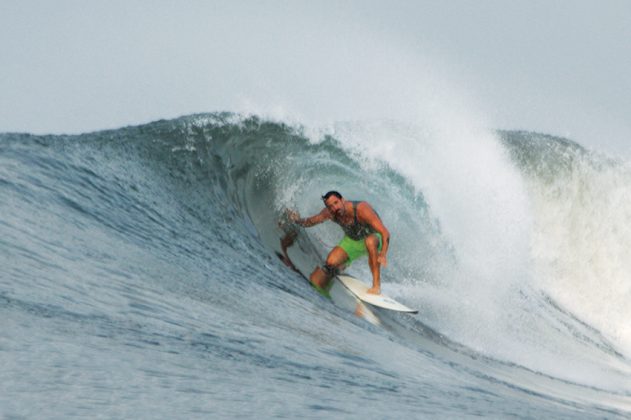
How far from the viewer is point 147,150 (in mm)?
8773

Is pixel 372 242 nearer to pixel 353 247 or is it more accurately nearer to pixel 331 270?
pixel 353 247

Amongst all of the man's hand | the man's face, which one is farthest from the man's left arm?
the man's hand

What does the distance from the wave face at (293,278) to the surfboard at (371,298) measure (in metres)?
0.14

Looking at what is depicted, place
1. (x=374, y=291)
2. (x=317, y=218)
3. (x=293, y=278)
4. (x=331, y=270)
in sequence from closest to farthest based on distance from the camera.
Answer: (x=293, y=278), (x=374, y=291), (x=317, y=218), (x=331, y=270)

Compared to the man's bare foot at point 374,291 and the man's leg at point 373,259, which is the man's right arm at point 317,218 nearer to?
the man's leg at point 373,259

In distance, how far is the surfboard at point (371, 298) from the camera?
7289 mm

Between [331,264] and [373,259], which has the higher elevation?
[373,259]

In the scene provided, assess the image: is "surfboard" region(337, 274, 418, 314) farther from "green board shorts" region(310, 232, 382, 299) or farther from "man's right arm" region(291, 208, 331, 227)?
"man's right arm" region(291, 208, 331, 227)

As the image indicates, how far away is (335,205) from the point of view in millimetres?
7332

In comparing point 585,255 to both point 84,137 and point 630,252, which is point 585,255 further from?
point 84,137

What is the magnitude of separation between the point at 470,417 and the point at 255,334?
1.34 meters

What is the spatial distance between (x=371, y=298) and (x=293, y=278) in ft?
2.39

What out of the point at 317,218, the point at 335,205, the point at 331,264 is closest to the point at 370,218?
the point at 335,205

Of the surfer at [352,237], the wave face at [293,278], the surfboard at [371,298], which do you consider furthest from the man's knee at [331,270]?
the wave face at [293,278]
